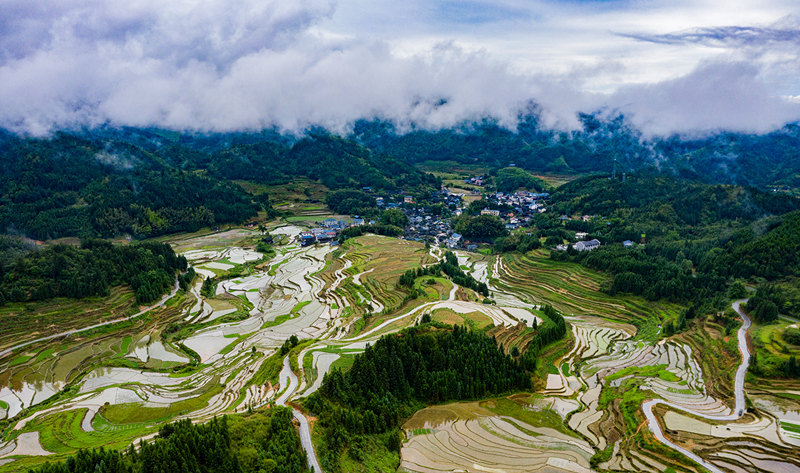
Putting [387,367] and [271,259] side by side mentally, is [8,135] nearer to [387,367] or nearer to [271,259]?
[271,259]

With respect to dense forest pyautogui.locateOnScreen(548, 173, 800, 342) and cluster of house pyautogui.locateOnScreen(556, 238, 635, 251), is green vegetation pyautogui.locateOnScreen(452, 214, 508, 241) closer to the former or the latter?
dense forest pyautogui.locateOnScreen(548, 173, 800, 342)

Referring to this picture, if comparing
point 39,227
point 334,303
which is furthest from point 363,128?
point 334,303

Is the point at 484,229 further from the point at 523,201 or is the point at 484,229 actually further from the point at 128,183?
the point at 128,183

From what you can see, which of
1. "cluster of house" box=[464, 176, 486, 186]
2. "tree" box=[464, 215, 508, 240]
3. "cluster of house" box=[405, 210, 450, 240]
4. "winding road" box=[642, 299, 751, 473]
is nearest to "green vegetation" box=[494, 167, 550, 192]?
"cluster of house" box=[464, 176, 486, 186]

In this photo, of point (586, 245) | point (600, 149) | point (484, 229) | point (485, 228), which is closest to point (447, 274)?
point (586, 245)

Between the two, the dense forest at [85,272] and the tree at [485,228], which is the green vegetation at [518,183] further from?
the dense forest at [85,272]

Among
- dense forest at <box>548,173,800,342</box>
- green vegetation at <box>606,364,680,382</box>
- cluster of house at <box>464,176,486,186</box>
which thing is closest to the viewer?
green vegetation at <box>606,364,680,382</box>
